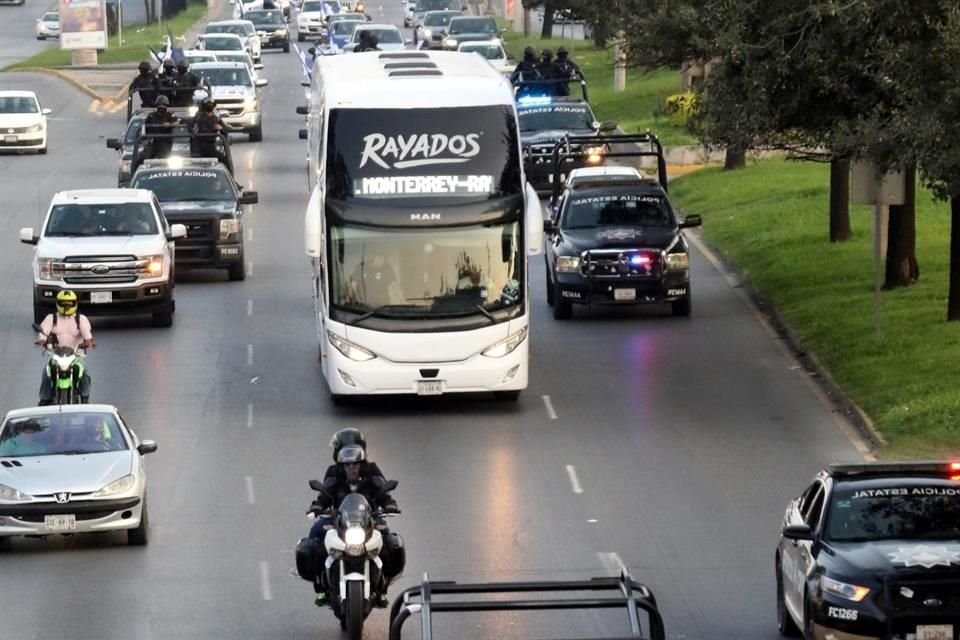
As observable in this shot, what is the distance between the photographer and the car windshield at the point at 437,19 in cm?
8938

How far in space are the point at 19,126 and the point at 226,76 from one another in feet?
17.6

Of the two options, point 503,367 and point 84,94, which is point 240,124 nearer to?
point 84,94

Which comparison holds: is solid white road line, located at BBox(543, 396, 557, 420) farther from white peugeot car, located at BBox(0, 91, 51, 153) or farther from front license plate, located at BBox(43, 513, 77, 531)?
white peugeot car, located at BBox(0, 91, 51, 153)

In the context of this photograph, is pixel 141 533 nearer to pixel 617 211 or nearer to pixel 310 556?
pixel 310 556

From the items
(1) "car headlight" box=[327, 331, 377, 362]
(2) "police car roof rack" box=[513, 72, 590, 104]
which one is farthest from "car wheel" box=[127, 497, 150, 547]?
(2) "police car roof rack" box=[513, 72, 590, 104]

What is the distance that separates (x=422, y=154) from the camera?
2833cm

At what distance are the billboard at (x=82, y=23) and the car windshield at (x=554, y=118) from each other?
35.3 metres

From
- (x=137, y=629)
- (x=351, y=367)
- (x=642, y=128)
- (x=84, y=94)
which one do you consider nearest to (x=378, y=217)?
(x=351, y=367)

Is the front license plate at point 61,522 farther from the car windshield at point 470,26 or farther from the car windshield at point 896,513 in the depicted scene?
the car windshield at point 470,26

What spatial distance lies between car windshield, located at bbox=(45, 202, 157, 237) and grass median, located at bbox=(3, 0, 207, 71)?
45.4m

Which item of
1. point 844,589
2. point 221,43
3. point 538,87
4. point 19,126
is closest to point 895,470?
point 844,589

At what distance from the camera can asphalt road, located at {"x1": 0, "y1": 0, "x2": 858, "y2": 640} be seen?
19.1 meters

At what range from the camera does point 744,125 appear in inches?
1132

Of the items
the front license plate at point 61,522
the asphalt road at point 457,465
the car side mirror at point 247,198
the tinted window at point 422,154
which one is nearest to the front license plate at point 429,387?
the asphalt road at point 457,465
